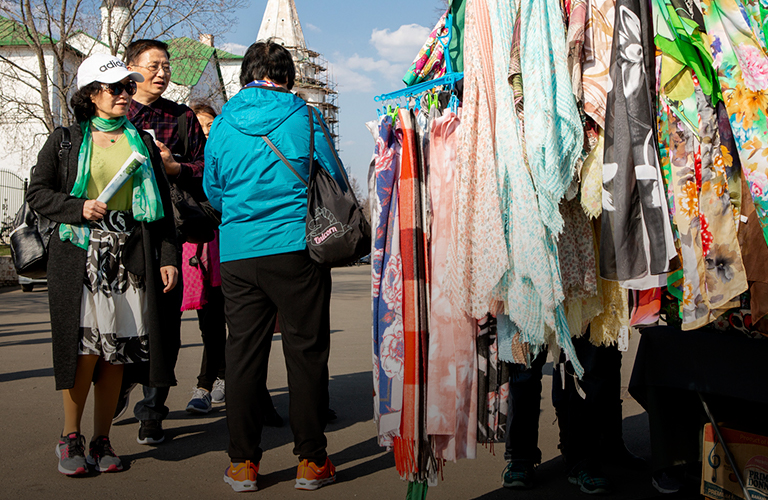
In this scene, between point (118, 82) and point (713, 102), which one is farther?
point (118, 82)

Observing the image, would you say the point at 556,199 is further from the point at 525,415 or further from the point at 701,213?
the point at 525,415

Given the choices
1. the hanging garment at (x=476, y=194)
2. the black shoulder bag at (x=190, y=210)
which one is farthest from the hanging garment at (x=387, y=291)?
the black shoulder bag at (x=190, y=210)

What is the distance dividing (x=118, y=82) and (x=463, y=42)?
1.92 metres

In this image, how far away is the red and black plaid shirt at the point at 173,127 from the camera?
13.5 feet

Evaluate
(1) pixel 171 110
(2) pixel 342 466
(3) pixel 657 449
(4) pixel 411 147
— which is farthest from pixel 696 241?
(1) pixel 171 110

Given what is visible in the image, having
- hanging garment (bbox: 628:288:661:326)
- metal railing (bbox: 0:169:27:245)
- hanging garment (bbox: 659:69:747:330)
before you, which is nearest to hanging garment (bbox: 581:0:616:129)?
hanging garment (bbox: 659:69:747:330)

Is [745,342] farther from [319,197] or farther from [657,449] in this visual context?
[319,197]

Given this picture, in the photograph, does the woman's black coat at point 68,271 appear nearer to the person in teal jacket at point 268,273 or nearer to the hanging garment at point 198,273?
the person in teal jacket at point 268,273

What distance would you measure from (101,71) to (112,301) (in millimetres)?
1222

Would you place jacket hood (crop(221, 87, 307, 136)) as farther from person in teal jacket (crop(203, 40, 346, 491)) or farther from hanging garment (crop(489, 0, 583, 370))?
hanging garment (crop(489, 0, 583, 370))

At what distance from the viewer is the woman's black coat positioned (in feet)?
10.4

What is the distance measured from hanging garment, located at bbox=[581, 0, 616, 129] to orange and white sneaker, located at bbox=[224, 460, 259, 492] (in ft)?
7.61

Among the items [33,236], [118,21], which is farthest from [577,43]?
[118,21]

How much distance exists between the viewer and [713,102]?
1979 mm
